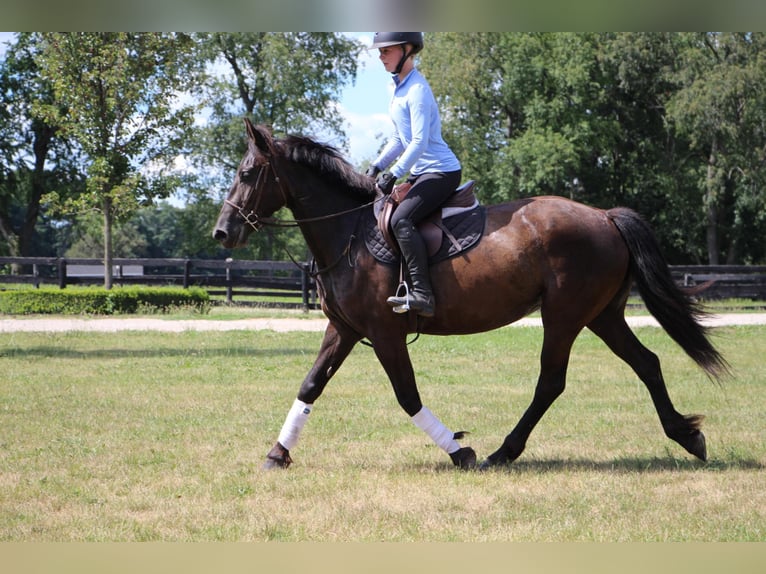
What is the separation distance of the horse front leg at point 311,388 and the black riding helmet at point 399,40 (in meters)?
1.99

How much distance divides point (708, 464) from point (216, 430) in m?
4.18

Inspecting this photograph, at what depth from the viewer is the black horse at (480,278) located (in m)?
6.54

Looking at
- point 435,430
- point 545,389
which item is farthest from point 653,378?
point 435,430

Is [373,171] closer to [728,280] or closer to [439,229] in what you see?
[439,229]

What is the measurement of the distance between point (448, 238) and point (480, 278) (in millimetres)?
371

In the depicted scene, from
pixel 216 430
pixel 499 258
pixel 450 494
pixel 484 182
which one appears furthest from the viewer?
pixel 484 182

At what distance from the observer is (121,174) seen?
2380 centimetres

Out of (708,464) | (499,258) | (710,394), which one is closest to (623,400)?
(710,394)

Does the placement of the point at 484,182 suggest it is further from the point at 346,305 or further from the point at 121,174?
the point at 346,305

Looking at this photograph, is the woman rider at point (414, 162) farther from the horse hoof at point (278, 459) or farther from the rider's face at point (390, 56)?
the horse hoof at point (278, 459)

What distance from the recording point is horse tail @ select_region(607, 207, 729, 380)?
672 centimetres

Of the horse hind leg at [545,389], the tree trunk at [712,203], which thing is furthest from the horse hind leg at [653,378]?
the tree trunk at [712,203]

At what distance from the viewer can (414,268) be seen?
636cm
